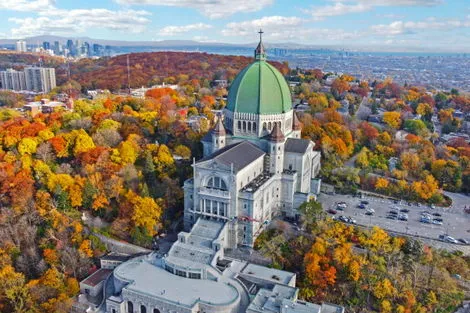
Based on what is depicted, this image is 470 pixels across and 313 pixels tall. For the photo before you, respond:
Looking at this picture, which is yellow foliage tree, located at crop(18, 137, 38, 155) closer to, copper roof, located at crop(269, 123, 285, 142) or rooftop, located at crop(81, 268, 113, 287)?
rooftop, located at crop(81, 268, 113, 287)

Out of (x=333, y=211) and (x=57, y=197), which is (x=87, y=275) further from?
(x=333, y=211)

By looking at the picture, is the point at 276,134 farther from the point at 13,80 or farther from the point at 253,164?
the point at 13,80

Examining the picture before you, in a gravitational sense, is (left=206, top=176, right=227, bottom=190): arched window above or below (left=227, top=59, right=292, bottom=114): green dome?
below

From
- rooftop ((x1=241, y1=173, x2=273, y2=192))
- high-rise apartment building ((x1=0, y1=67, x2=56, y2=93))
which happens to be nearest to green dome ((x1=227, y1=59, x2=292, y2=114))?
rooftop ((x1=241, y1=173, x2=273, y2=192))

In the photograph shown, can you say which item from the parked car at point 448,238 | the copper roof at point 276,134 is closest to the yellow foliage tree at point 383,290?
the parked car at point 448,238

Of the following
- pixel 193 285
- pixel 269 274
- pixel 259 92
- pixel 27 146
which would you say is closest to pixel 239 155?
pixel 259 92
